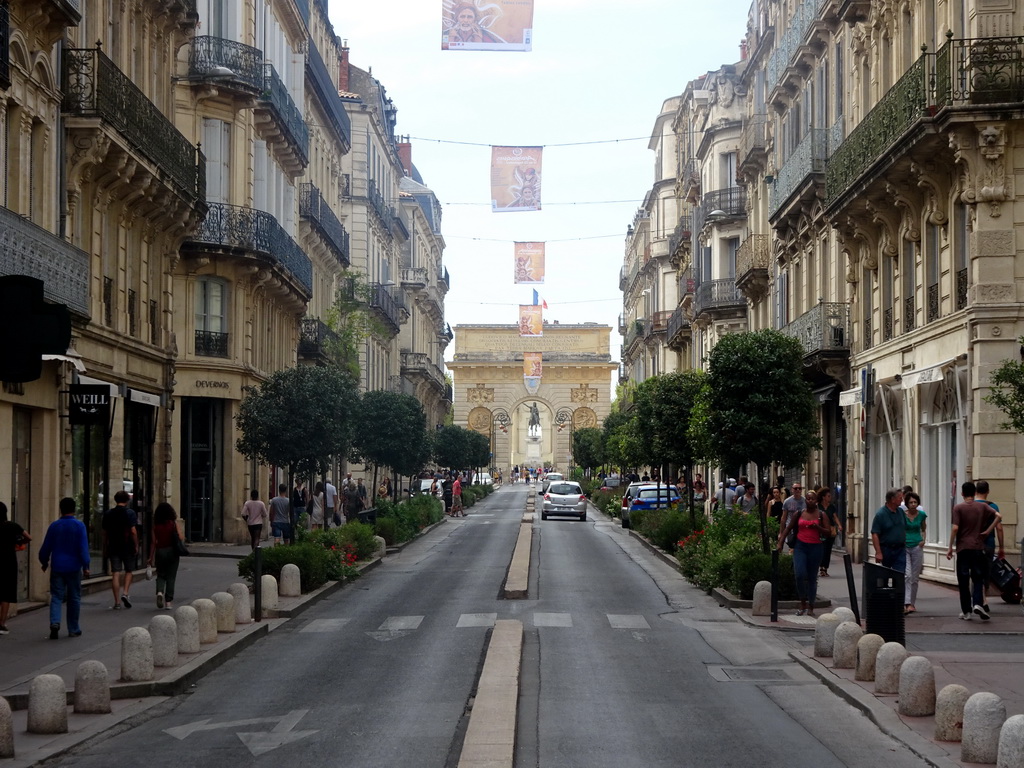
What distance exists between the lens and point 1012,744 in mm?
8953

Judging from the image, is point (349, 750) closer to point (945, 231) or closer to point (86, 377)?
point (86, 377)

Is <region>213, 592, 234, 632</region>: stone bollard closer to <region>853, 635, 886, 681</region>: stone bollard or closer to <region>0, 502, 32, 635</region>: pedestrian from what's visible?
<region>0, 502, 32, 635</region>: pedestrian

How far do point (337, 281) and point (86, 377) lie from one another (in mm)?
32928

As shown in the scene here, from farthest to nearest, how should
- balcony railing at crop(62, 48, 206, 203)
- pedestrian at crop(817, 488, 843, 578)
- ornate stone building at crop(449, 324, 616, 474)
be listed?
ornate stone building at crop(449, 324, 616, 474), balcony railing at crop(62, 48, 206, 203), pedestrian at crop(817, 488, 843, 578)

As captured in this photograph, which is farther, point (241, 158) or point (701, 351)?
point (701, 351)

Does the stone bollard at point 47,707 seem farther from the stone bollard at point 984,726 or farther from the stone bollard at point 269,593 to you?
the stone bollard at point 269,593

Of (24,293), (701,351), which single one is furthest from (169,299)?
(701,351)

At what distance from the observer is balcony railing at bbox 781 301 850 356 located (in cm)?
3322

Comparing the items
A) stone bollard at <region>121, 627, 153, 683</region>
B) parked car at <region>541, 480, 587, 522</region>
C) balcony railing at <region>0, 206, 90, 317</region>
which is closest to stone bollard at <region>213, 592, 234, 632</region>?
stone bollard at <region>121, 627, 153, 683</region>

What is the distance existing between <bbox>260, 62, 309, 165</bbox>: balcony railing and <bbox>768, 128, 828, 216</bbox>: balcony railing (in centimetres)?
1290

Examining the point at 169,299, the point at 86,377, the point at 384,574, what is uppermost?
the point at 169,299

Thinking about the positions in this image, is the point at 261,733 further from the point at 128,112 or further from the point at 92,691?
the point at 128,112

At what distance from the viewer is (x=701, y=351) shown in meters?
59.7

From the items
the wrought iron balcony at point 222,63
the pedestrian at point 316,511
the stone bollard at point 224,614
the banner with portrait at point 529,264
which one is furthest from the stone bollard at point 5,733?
the banner with portrait at point 529,264
